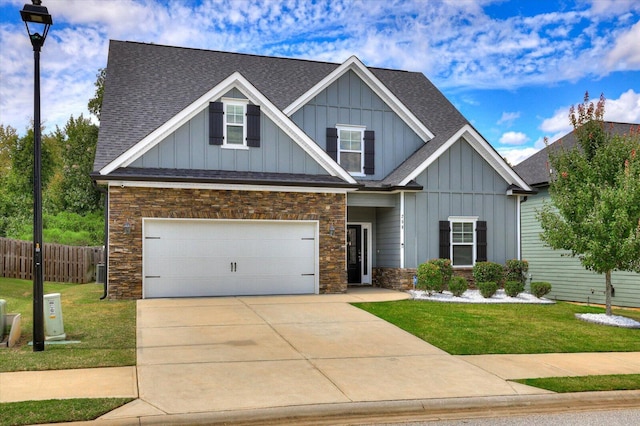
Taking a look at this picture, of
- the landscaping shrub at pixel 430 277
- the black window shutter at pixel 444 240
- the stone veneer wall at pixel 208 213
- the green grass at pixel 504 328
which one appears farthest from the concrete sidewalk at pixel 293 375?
the black window shutter at pixel 444 240

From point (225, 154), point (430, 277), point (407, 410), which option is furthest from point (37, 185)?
point (430, 277)

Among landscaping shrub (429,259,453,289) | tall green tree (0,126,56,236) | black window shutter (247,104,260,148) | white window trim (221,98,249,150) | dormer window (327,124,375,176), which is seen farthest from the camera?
tall green tree (0,126,56,236)

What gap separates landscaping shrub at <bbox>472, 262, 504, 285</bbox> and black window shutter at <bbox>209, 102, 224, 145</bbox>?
347 inches

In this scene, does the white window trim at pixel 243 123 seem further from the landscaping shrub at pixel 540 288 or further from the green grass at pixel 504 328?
the landscaping shrub at pixel 540 288

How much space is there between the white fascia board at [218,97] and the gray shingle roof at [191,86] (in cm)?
98

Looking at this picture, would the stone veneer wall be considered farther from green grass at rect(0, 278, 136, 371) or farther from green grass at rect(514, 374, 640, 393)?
green grass at rect(514, 374, 640, 393)

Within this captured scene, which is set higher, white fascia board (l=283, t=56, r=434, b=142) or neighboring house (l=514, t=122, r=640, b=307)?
white fascia board (l=283, t=56, r=434, b=142)

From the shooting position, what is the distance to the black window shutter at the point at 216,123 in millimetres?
16688

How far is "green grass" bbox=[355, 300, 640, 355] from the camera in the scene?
1054cm

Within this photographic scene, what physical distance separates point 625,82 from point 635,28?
192 inches

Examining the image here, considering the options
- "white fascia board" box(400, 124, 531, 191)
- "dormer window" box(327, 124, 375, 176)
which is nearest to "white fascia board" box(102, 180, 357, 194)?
"white fascia board" box(400, 124, 531, 191)

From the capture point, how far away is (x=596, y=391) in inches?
298

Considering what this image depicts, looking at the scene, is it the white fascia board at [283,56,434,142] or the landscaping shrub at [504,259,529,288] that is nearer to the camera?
the landscaping shrub at [504,259,529,288]

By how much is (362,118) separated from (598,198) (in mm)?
9167
